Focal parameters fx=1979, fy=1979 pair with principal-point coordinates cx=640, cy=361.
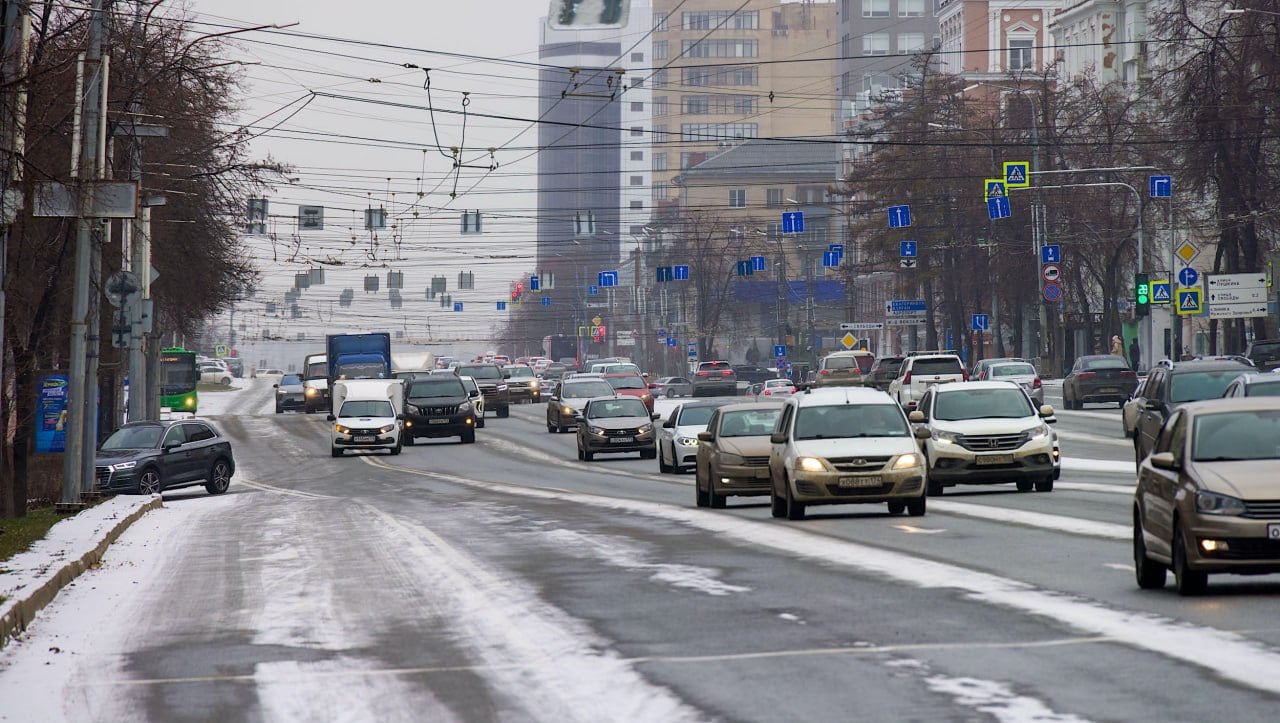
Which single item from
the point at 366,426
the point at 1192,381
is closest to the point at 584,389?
the point at 366,426

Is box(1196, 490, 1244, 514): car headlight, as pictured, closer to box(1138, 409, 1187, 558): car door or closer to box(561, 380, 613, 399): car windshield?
box(1138, 409, 1187, 558): car door

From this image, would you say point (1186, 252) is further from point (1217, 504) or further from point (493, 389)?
point (1217, 504)

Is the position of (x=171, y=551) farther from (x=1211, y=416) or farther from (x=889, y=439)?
(x=1211, y=416)

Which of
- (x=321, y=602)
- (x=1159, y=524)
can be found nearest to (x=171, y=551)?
(x=321, y=602)

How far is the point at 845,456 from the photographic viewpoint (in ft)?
72.9

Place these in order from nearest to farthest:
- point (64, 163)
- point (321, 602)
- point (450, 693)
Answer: point (450, 693) < point (321, 602) < point (64, 163)

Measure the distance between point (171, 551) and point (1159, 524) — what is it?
11.9 m

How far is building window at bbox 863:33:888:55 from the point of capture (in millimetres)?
180500

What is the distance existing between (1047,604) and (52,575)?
322 inches

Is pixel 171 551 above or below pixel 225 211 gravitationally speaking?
below

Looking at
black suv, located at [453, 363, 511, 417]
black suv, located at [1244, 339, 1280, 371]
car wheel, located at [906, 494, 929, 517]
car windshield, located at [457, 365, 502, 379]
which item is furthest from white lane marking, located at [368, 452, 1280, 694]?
car windshield, located at [457, 365, 502, 379]

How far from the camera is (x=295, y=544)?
22.0 meters

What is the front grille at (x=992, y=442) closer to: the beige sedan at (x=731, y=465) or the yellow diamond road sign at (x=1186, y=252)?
the beige sedan at (x=731, y=465)

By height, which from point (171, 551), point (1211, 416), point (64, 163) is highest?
point (64, 163)
